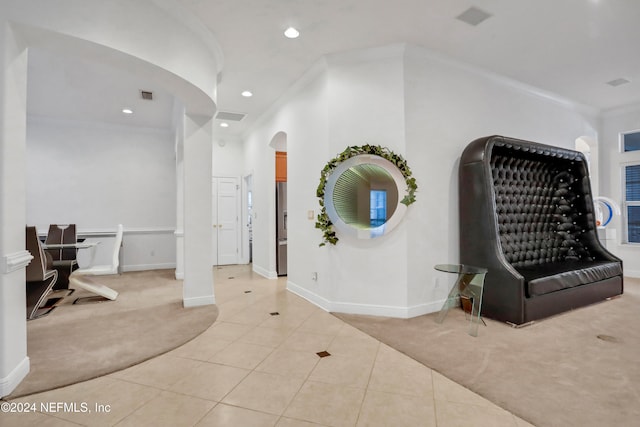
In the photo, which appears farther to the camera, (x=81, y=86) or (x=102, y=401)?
(x=81, y=86)

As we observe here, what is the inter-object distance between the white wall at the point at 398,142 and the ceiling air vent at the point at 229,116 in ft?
6.51

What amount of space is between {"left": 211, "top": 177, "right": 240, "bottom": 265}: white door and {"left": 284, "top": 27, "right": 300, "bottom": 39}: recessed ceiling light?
14.3ft

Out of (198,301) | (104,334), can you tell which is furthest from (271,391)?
(198,301)

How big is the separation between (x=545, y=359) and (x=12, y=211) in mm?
4063

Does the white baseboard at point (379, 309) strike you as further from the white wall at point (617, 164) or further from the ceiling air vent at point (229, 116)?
the white wall at point (617, 164)

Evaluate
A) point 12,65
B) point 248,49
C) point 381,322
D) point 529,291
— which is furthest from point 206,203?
point 529,291

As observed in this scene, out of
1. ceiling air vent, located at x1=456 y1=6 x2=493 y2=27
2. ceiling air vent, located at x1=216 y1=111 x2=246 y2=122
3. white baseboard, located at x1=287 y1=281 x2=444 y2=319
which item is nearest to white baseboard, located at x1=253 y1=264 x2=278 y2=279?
white baseboard, located at x1=287 y1=281 x2=444 y2=319

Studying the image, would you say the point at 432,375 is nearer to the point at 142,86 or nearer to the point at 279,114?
the point at 279,114

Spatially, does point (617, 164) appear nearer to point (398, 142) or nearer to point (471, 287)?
point (471, 287)

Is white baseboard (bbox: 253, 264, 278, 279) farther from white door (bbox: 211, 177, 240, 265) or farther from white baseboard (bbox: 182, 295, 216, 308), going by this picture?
white baseboard (bbox: 182, 295, 216, 308)

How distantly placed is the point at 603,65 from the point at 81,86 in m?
7.27

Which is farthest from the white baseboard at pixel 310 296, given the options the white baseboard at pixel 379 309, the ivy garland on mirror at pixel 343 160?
the ivy garland on mirror at pixel 343 160

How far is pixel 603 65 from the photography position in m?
4.17

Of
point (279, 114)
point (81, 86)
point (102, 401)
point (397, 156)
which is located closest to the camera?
point (102, 401)
